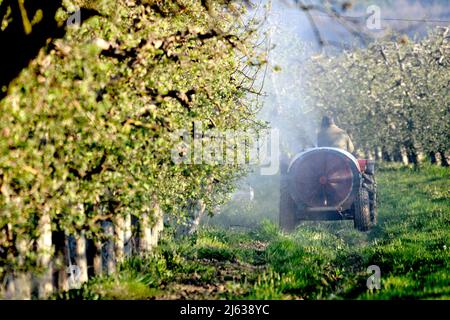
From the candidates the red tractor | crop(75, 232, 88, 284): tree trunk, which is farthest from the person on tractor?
crop(75, 232, 88, 284): tree trunk

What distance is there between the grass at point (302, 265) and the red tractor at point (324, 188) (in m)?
0.57

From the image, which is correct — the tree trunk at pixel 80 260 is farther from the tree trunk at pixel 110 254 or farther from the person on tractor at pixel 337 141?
the person on tractor at pixel 337 141

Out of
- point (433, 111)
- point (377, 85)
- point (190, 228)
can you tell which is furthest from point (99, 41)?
point (377, 85)

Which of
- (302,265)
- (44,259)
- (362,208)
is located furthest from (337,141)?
(44,259)

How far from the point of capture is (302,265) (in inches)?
453

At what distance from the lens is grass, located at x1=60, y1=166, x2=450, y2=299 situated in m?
8.72

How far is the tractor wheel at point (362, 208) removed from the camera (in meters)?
16.2

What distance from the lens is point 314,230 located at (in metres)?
18.1

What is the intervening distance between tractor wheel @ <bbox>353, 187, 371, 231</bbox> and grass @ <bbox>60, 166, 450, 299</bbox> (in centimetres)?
37

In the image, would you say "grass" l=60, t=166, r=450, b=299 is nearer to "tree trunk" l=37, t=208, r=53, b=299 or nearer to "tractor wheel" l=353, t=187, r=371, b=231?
"tractor wheel" l=353, t=187, r=371, b=231

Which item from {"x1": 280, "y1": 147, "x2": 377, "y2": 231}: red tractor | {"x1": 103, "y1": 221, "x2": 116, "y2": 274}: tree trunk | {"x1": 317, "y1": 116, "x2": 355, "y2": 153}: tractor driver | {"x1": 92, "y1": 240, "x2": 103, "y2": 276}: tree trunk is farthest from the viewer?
{"x1": 317, "y1": 116, "x2": 355, "y2": 153}: tractor driver

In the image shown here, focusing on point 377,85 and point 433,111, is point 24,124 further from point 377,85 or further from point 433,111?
point 377,85

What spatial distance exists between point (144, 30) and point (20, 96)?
8.81 ft

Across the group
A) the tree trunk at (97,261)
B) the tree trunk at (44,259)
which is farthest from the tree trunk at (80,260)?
the tree trunk at (44,259)
